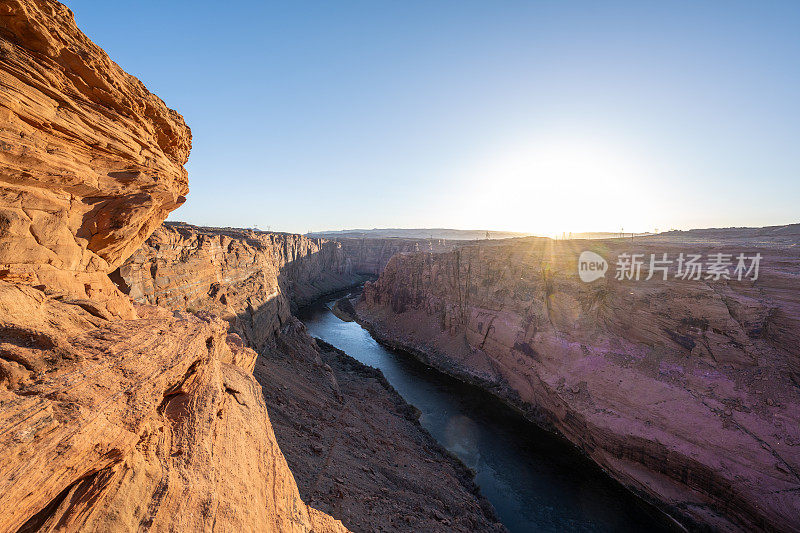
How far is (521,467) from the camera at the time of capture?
80.2ft

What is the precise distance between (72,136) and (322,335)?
163 feet

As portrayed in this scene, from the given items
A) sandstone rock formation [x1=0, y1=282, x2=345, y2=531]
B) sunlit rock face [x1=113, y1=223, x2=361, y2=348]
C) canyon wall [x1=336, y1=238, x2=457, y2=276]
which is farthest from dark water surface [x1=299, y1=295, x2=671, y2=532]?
canyon wall [x1=336, y1=238, x2=457, y2=276]

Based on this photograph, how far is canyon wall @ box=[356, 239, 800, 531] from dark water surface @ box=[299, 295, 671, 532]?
5.14ft

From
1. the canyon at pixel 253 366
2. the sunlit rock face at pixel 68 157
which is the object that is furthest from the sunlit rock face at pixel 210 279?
the sunlit rock face at pixel 68 157

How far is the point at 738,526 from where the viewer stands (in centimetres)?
1853

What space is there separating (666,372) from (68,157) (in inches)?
1432

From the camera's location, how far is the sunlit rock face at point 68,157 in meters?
7.33

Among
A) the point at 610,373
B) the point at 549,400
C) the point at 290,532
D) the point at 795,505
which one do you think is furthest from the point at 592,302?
the point at 290,532

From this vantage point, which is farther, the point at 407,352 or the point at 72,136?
the point at 407,352

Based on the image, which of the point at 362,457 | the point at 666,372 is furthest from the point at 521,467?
the point at 666,372

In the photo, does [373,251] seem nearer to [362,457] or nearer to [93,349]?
[362,457]

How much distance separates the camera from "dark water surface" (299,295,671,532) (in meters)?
20.3

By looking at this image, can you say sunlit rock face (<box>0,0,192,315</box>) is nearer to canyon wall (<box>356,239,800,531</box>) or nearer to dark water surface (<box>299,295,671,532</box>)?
dark water surface (<box>299,295,671,532</box>)

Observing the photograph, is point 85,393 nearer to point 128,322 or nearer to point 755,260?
point 128,322
